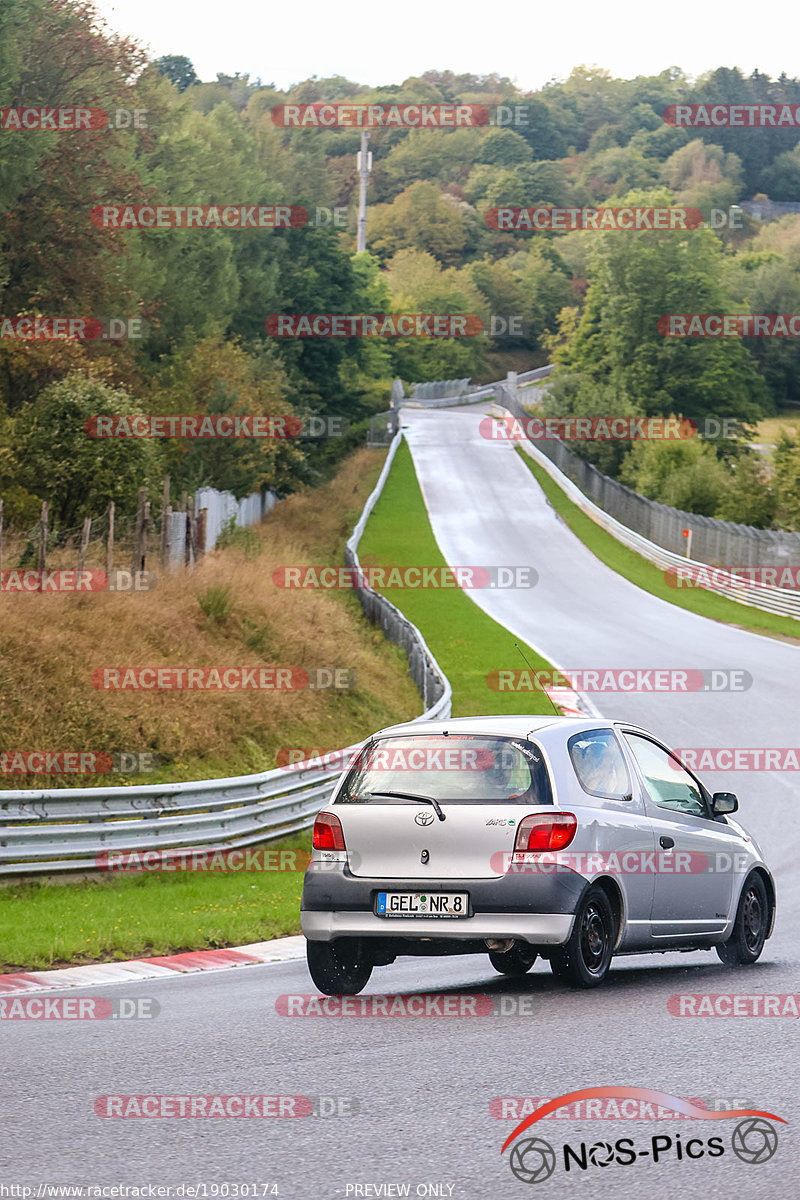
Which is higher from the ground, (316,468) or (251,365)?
(251,365)

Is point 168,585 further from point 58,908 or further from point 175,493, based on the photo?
point 175,493

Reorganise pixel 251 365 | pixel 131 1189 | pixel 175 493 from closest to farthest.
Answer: pixel 131 1189
pixel 175 493
pixel 251 365

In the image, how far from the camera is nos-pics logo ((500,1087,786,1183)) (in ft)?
17.2

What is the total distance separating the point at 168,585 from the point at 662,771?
15.1 metres

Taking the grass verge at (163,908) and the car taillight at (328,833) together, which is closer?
the car taillight at (328,833)

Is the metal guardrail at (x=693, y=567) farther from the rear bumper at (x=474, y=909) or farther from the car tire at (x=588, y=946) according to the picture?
the rear bumper at (x=474, y=909)

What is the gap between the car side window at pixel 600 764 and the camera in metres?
9.14

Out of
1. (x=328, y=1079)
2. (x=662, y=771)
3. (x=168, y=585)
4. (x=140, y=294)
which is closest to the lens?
(x=328, y=1079)

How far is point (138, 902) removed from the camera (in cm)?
1398

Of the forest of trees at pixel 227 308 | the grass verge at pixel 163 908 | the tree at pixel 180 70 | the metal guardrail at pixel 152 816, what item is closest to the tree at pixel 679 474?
the forest of trees at pixel 227 308

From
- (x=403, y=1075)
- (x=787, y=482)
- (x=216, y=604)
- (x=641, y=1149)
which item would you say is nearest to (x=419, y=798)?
(x=403, y=1075)

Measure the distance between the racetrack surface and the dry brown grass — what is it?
24.4 feet

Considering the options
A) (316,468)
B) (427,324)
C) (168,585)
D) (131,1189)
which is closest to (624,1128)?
(131,1189)

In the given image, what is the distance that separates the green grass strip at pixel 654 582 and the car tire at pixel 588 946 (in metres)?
32.3
